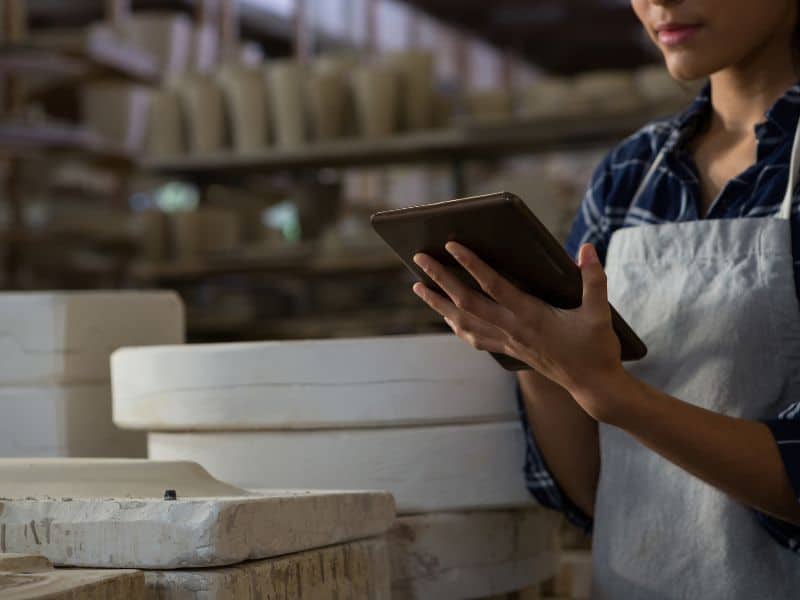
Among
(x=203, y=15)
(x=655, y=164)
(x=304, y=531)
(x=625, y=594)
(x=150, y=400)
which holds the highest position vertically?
(x=203, y=15)

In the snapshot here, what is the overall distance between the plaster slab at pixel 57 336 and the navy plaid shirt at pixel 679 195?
22.0 inches

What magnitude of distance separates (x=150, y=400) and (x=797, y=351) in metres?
0.72

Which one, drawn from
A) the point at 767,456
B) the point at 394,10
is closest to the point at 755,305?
the point at 767,456

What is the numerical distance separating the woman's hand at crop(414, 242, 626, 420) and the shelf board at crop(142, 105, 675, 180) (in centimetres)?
302

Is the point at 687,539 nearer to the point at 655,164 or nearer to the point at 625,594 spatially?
the point at 625,594

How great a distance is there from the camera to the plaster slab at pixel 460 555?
54.7 inches

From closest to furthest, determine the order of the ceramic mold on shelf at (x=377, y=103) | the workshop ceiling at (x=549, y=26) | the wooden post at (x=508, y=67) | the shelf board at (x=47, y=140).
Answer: the ceramic mold on shelf at (x=377, y=103), the shelf board at (x=47, y=140), the workshop ceiling at (x=549, y=26), the wooden post at (x=508, y=67)

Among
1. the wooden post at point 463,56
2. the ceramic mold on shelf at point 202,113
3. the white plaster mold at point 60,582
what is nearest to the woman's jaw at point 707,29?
the white plaster mold at point 60,582

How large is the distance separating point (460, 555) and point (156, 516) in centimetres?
49

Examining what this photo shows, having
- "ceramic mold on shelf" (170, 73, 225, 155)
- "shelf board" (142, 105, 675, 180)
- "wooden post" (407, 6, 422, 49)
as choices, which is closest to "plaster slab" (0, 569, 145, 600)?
"shelf board" (142, 105, 675, 180)

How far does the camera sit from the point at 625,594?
134cm

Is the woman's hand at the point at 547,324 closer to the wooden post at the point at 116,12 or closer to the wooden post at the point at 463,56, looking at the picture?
the wooden post at the point at 116,12

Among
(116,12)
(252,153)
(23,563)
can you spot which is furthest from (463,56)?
(23,563)

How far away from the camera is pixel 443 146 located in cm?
424
